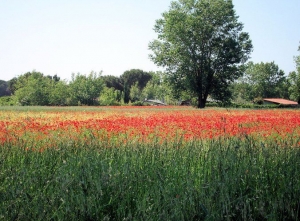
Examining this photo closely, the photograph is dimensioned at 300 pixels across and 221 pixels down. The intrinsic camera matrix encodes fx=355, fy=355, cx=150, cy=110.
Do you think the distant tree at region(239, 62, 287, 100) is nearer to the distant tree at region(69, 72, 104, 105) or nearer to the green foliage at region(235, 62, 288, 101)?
the green foliage at region(235, 62, 288, 101)

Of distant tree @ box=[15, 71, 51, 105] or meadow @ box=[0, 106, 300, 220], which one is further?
distant tree @ box=[15, 71, 51, 105]

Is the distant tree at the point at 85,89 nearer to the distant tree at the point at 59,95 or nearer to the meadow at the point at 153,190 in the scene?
the distant tree at the point at 59,95

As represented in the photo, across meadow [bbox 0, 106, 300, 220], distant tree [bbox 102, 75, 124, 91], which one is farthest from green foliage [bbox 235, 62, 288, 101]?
meadow [bbox 0, 106, 300, 220]

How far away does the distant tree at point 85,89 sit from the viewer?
53.5m

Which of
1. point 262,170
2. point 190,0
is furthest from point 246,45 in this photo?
point 262,170

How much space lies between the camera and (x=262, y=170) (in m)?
4.98

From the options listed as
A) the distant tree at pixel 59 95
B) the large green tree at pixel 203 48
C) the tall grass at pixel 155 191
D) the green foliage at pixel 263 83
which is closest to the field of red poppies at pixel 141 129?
the tall grass at pixel 155 191

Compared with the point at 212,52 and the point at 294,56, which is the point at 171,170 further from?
the point at 294,56

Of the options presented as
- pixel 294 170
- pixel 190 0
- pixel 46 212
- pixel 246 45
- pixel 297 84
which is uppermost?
pixel 190 0

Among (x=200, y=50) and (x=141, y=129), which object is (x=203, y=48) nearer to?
(x=200, y=50)

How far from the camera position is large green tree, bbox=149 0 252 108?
42.1m

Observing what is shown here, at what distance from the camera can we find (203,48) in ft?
142

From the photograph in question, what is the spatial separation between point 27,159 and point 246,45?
4191 cm

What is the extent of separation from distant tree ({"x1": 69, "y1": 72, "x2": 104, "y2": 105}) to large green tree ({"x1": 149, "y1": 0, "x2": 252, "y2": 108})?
45.7 ft
